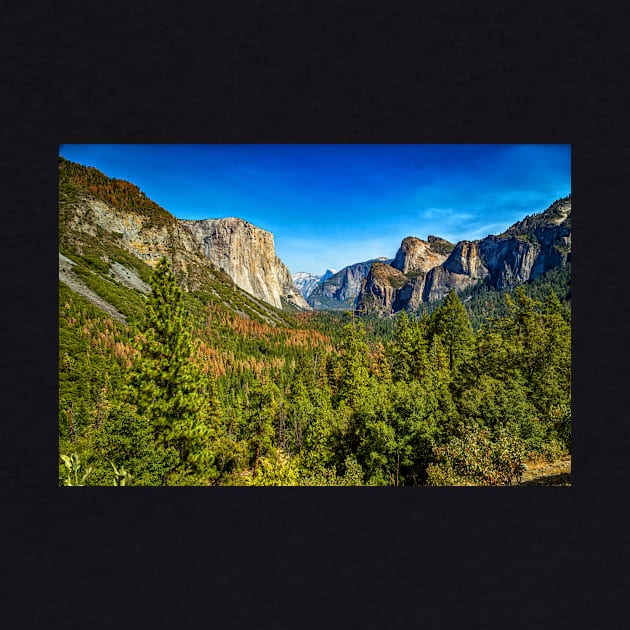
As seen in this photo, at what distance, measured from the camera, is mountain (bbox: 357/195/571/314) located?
5.26 m

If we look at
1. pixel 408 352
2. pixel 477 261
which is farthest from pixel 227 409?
pixel 477 261

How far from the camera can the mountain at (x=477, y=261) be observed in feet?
17.3

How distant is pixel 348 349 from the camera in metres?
10.4

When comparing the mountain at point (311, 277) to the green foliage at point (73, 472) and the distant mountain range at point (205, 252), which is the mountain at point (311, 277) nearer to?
the distant mountain range at point (205, 252)

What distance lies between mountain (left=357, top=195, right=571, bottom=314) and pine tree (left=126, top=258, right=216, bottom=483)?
4483mm

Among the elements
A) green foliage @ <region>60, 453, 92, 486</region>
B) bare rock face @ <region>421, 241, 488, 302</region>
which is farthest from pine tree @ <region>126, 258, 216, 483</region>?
bare rock face @ <region>421, 241, 488, 302</region>

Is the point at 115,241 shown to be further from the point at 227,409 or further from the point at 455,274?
the point at 455,274

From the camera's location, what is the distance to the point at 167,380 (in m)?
4.81

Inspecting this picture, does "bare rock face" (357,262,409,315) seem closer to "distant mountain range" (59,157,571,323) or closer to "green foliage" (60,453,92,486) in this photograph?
"distant mountain range" (59,157,571,323)
